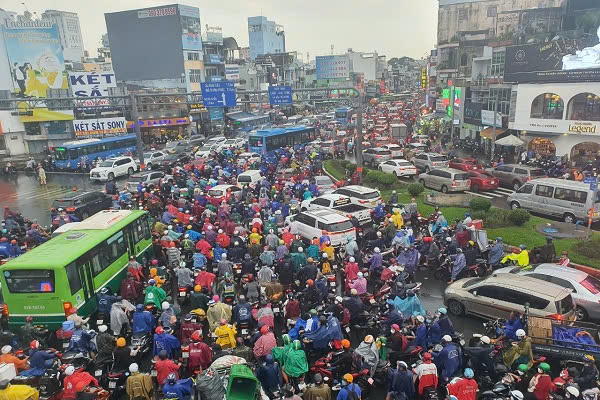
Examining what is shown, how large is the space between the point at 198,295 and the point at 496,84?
110ft

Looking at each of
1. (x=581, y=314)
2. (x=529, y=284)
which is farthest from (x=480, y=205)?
(x=529, y=284)

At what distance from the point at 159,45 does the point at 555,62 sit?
5437 centimetres

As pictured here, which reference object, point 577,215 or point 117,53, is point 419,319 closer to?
point 577,215

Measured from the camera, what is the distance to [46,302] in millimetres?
10859

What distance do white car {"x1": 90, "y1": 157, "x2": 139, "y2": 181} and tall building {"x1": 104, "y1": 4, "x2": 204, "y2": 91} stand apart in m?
32.4

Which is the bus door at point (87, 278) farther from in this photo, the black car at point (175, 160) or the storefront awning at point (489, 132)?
the storefront awning at point (489, 132)

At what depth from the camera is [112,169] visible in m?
34.4

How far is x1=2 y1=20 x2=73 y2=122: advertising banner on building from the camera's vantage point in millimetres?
48656

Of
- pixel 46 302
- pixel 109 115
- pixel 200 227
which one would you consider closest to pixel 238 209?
pixel 200 227

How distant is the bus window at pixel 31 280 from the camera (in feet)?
35.3

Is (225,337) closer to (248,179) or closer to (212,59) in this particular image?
(248,179)

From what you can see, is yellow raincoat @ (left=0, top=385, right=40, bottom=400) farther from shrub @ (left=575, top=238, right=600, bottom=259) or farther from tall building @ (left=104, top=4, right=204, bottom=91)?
tall building @ (left=104, top=4, right=204, bottom=91)

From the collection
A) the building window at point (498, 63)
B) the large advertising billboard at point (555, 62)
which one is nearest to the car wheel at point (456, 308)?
the large advertising billboard at point (555, 62)

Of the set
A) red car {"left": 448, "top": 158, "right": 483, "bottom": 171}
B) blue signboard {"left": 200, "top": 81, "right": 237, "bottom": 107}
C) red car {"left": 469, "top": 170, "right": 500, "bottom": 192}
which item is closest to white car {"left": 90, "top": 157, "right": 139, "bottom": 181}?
blue signboard {"left": 200, "top": 81, "right": 237, "bottom": 107}
